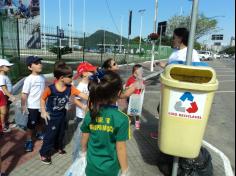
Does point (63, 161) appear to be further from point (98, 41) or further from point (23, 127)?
point (98, 41)

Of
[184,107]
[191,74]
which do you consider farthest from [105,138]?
[191,74]

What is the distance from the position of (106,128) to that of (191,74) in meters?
1.33

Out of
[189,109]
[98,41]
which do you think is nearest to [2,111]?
[189,109]

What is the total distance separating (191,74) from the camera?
10.6ft

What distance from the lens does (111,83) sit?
2.37 metres

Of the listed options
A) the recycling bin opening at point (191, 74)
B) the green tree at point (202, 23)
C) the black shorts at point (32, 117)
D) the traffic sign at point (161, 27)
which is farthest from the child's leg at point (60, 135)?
the green tree at point (202, 23)

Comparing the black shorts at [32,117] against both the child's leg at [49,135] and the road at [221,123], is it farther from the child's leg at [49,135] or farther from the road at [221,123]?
the road at [221,123]

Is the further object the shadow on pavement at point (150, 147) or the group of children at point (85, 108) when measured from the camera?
the shadow on pavement at point (150, 147)

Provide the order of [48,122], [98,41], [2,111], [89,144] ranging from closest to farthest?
1. [89,144]
2. [48,122]
3. [2,111]
4. [98,41]

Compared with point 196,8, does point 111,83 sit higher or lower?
lower

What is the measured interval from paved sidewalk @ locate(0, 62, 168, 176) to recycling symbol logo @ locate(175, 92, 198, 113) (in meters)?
1.33

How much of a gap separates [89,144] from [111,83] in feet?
1.95

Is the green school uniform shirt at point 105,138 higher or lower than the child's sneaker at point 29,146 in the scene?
higher

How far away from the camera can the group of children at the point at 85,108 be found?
Result: 93.7 inches
